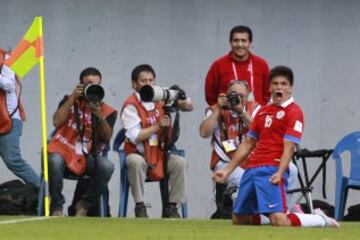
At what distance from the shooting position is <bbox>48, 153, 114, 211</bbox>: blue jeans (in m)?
13.0

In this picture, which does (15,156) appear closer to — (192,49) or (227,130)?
(227,130)

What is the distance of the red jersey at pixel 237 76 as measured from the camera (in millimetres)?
13328

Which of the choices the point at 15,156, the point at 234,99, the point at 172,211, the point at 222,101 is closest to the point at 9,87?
the point at 15,156

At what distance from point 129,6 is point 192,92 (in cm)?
104

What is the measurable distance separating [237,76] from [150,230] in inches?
129

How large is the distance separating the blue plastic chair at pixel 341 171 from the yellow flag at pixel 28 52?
287 cm

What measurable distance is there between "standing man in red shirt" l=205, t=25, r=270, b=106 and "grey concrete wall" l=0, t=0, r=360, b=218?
115 cm

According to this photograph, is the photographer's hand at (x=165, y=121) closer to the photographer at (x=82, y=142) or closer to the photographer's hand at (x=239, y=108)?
the photographer at (x=82, y=142)

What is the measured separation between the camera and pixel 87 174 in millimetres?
13211

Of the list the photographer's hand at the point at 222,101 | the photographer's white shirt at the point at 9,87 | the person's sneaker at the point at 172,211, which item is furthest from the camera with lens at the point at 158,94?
the photographer's white shirt at the point at 9,87

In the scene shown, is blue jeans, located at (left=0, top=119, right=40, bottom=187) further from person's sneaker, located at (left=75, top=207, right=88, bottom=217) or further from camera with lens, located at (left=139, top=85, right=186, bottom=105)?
camera with lens, located at (left=139, top=85, right=186, bottom=105)

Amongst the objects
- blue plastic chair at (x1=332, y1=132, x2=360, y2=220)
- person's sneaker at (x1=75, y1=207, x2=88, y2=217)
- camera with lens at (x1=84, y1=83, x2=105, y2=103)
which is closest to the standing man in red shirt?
blue plastic chair at (x1=332, y1=132, x2=360, y2=220)

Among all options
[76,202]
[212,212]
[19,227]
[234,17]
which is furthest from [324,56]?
[19,227]

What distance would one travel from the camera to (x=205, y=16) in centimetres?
1463
